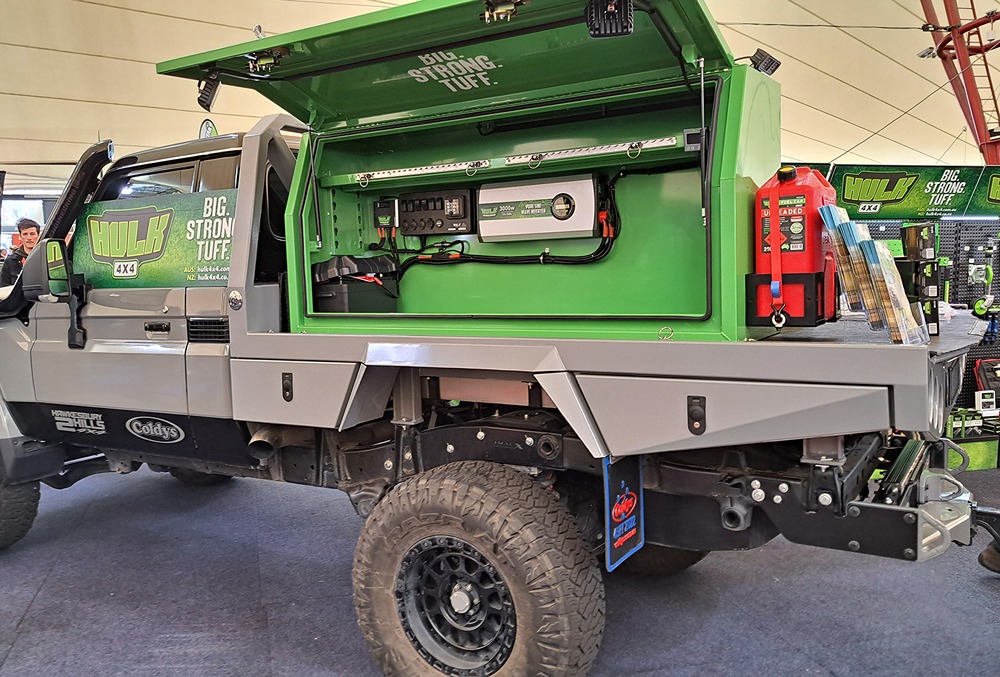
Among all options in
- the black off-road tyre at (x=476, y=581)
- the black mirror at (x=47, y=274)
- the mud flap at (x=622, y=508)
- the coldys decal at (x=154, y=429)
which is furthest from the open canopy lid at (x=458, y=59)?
the coldys decal at (x=154, y=429)

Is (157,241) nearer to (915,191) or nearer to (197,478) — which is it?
(197,478)

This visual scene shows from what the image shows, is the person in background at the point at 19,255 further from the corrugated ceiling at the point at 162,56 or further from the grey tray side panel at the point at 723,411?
the grey tray side panel at the point at 723,411

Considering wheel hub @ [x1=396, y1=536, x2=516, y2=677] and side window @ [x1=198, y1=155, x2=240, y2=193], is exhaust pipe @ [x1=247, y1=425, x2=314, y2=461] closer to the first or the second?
wheel hub @ [x1=396, y1=536, x2=516, y2=677]

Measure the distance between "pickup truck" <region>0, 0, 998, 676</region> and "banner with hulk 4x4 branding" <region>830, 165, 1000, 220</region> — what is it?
3.44 meters

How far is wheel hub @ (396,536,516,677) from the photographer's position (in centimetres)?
246

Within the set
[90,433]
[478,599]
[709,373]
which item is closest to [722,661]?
[478,599]

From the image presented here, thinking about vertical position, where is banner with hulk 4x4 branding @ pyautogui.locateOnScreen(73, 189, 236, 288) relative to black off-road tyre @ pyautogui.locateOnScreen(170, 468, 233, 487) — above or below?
above

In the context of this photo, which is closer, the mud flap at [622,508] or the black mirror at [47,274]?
the mud flap at [622,508]

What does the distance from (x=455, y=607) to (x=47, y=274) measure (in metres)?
2.55

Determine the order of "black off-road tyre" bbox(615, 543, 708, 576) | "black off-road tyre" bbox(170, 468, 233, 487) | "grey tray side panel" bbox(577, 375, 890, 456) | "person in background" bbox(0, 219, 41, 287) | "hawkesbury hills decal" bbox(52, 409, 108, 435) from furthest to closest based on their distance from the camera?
"black off-road tyre" bbox(170, 468, 233, 487), "person in background" bbox(0, 219, 41, 287), "hawkesbury hills decal" bbox(52, 409, 108, 435), "black off-road tyre" bbox(615, 543, 708, 576), "grey tray side panel" bbox(577, 375, 890, 456)

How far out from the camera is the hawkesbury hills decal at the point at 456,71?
2.61 m

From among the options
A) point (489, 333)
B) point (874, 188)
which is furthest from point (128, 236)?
point (874, 188)

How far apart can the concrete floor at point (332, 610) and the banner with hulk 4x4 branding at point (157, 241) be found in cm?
156

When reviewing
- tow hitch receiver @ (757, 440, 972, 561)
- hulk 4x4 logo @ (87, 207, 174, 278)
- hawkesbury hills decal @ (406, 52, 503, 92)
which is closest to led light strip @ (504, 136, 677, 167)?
hawkesbury hills decal @ (406, 52, 503, 92)
